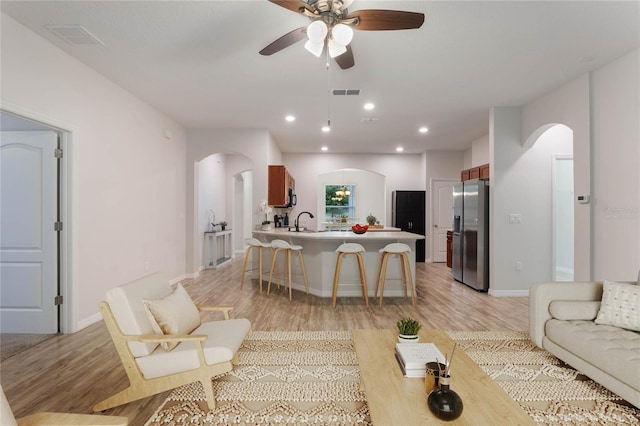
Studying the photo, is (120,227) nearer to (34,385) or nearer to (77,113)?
(77,113)

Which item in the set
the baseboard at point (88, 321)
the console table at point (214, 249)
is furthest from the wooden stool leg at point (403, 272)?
the console table at point (214, 249)

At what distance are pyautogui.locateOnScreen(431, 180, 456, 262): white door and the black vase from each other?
7.40 m

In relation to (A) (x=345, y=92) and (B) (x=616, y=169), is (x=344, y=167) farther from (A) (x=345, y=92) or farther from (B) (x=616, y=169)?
(B) (x=616, y=169)

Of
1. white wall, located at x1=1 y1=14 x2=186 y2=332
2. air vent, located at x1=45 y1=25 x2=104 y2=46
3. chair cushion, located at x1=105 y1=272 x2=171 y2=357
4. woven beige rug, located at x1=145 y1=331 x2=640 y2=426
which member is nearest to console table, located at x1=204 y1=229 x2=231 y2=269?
white wall, located at x1=1 y1=14 x2=186 y2=332

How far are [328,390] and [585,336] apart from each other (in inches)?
73.9

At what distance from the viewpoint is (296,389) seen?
2.34 meters

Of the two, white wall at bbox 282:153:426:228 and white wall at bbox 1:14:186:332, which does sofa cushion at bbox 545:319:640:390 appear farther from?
white wall at bbox 282:153:426:228

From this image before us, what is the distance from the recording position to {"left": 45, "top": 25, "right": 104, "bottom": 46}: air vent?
288 centimetres

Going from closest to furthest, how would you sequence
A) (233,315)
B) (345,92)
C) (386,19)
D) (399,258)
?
(386,19) < (233,315) < (345,92) < (399,258)

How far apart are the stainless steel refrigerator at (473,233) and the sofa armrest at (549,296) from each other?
248 centimetres

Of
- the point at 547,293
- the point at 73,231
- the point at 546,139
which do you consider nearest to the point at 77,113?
the point at 73,231

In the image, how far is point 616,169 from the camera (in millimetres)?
3529

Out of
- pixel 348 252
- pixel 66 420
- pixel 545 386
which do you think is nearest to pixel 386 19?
pixel 66 420

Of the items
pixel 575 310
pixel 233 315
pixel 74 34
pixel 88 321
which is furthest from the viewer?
pixel 233 315
